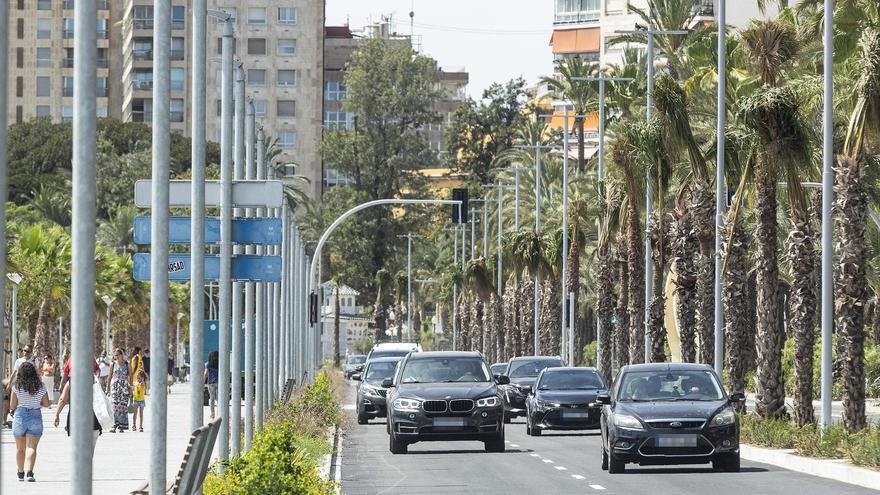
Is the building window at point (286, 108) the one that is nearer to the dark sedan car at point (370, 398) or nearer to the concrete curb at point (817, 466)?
the dark sedan car at point (370, 398)

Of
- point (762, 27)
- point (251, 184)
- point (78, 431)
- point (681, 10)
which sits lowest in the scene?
point (78, 431)

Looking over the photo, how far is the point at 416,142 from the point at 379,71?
6321 mm

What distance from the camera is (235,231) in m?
20.4

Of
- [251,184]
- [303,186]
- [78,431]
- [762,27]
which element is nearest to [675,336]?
[762,27]

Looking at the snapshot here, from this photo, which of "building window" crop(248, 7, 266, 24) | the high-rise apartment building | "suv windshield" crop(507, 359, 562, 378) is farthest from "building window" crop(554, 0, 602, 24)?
"suv windshield" crop(507, 359, 562, 378)

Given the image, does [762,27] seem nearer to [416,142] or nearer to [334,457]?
[334,457]

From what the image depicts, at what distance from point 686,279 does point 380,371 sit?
7.71 m

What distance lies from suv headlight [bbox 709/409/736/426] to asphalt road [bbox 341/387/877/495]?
2.22 ft

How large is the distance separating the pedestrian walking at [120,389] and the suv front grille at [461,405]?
31.7ft

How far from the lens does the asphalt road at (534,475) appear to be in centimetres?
2309

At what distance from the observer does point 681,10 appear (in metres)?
73.2

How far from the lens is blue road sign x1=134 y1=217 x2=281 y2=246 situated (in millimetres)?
19656

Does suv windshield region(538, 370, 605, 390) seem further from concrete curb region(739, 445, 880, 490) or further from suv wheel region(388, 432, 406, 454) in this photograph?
concrete curb region(739, 445, 880, 490)

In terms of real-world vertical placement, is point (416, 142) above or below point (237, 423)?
above
